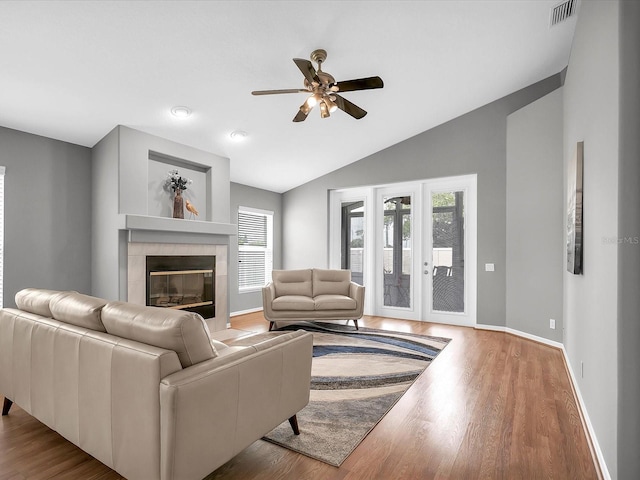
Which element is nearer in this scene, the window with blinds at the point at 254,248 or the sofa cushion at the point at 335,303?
the sofa cushion at the point at 335,303

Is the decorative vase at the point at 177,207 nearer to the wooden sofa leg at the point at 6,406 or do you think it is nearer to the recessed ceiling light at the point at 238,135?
the recessed ceiling light at the point at 238,135

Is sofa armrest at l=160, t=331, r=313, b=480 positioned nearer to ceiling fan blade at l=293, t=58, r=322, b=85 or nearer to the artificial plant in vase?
ceiling fan blade at l=293, t=58, r=322, b=85

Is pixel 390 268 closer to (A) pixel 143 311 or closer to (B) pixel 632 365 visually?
(B) pixel 632 365

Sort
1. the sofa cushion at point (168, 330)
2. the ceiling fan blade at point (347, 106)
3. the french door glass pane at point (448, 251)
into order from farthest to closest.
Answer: the french door glass pane at point (448, 251), the ceiling fan blade at point (347, 106), the sofa cushion at point (168, 330)

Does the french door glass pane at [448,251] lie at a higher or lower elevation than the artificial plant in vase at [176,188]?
lower

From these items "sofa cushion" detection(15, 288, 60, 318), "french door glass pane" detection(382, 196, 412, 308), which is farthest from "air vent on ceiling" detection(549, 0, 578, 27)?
"sofa cushion" detection(15, 288, 60, 318)

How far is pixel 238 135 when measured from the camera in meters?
4.76

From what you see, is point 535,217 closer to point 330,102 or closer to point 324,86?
point 330,102

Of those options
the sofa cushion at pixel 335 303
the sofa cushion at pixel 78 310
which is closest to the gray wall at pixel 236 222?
the sofa cushion at pixel 335 303

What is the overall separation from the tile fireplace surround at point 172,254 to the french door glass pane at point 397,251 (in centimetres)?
272

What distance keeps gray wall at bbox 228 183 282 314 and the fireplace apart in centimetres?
69

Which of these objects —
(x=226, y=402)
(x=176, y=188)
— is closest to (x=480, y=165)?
(x=176, y=188)

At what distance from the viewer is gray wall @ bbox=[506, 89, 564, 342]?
4.30 meters

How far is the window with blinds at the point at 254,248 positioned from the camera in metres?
6.43
